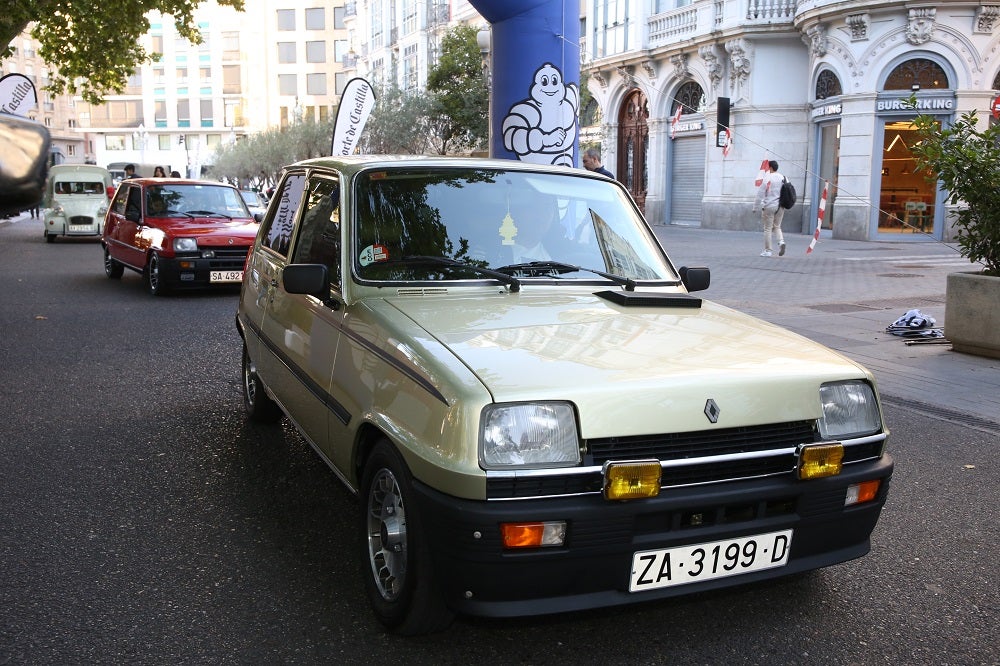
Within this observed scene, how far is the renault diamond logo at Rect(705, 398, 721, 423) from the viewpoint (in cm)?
287

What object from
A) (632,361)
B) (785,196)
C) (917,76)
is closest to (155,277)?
(632,361)

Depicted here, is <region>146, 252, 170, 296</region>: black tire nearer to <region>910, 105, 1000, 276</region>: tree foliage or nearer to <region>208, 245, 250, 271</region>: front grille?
<region>208, 245, 250, 271</region>: front grille

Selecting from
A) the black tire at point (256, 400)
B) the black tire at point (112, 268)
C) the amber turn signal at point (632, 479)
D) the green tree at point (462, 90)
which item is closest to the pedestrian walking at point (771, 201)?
the black tire at point (112, 268)

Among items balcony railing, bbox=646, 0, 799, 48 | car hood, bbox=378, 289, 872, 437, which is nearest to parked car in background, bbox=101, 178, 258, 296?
car hood, bbox=378, 289, 872, 437

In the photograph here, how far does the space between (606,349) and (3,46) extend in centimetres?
2251

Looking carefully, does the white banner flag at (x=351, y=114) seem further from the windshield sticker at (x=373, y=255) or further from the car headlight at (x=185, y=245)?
the windshield sticker at (x=373, y=255)

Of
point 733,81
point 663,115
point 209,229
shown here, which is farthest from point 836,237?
point 209,229

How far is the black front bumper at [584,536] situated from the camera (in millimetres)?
2701

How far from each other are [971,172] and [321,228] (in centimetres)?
632

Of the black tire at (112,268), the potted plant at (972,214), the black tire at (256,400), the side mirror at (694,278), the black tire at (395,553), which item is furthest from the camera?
the black tire at (112,268)

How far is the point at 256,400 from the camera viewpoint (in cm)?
582

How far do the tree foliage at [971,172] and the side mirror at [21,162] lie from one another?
8.34 m

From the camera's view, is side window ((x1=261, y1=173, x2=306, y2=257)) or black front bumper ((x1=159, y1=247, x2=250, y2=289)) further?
black front bumper ((x1=159, y1=247, x2=250, y2=289))

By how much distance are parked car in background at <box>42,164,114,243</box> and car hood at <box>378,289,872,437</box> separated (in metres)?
24.8
